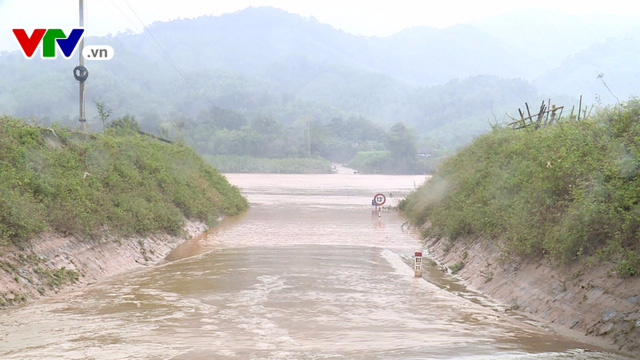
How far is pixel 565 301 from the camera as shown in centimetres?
1233

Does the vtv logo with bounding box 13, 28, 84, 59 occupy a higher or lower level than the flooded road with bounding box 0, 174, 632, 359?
higher

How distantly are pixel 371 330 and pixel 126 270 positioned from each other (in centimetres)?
884

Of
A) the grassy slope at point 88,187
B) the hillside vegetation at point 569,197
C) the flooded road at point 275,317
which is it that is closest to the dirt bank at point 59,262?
the grassy slope at point 88,187

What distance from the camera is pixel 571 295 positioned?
40.2 ft

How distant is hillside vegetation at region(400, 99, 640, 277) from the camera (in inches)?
463

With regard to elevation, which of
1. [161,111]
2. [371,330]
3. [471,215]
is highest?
[161,111]

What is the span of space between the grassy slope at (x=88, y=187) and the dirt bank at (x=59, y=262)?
0.32m

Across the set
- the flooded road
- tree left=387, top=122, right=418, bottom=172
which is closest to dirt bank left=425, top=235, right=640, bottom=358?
the flooded road

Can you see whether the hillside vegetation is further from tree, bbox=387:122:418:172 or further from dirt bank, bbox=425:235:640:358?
tree, bbox=387:122:418:172

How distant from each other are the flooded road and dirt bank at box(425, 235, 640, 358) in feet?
1.31

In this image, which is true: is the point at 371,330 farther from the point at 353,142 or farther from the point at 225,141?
the point at 353,142

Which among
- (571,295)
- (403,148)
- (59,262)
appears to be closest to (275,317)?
(571,295)

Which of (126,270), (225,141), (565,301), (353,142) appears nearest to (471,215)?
(565,301)

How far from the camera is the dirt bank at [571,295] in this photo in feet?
34.3
